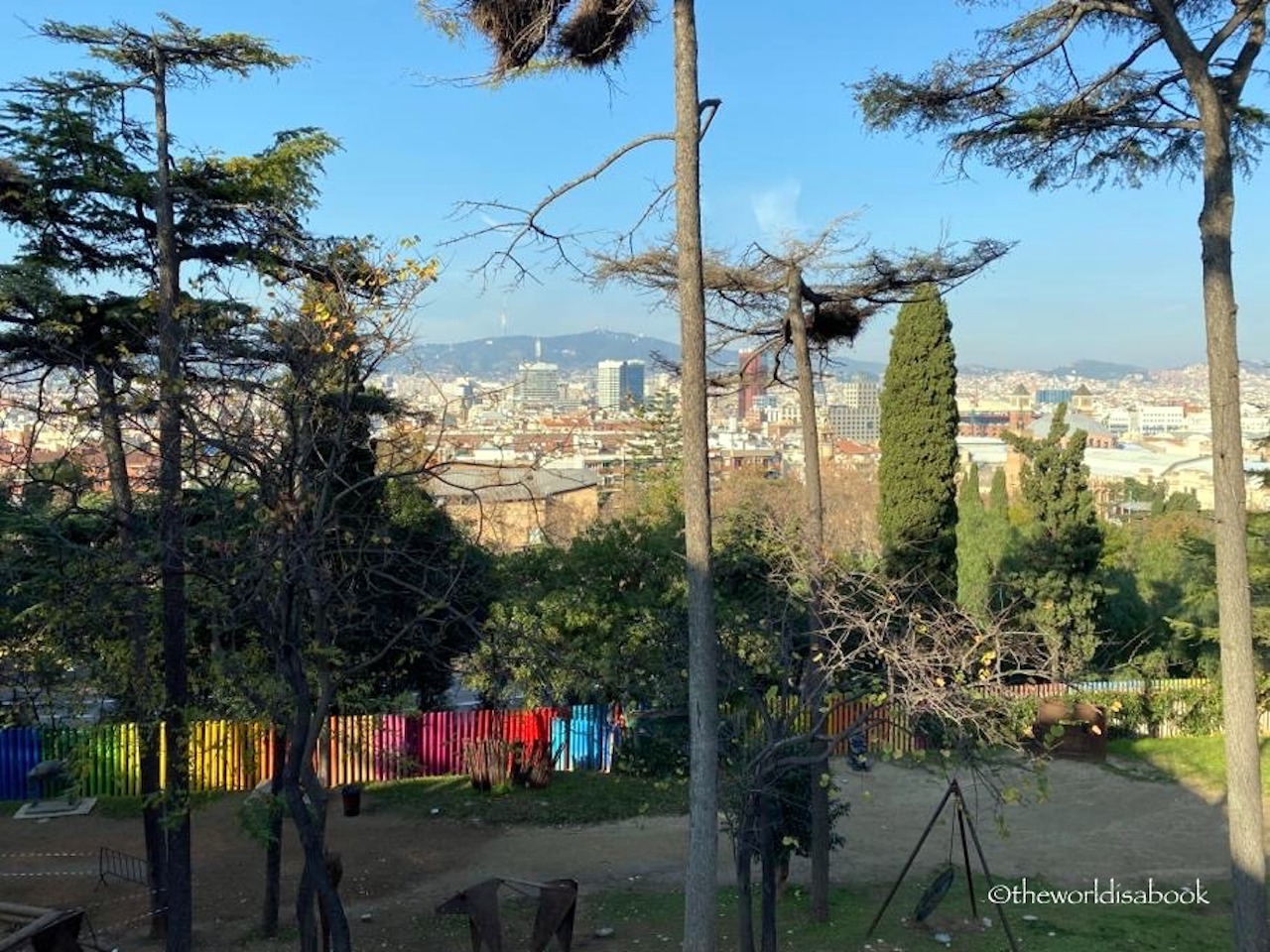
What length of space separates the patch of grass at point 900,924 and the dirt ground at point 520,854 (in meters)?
0.57

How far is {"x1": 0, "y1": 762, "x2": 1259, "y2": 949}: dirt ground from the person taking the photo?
1134cm

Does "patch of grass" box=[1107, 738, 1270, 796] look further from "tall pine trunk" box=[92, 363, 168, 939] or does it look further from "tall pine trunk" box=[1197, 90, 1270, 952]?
Answer: "tall pine trunk" box=[92, 363, 168, 939]

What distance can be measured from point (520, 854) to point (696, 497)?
8915 millimetres

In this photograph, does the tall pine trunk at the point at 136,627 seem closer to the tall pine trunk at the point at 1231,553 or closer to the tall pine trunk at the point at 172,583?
the tall pine trunk at the point at 172,583

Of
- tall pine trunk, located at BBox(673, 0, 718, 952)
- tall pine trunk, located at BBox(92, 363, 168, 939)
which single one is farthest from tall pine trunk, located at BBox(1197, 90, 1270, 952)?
tall pine trunk, located at BBox(92, 363, 168, 939)

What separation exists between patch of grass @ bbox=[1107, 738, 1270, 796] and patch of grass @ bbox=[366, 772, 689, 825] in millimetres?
8576

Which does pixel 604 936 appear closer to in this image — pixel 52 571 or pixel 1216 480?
pixel 52 571

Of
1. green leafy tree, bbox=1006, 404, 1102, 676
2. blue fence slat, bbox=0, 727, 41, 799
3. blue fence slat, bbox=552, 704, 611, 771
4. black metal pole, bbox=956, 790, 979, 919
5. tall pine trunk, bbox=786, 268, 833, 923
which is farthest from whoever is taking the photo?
green leafy tree, bbox=1006, 404, 1102, 676

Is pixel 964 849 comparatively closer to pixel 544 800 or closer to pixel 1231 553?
pixel 1231 553

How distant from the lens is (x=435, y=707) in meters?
20.1

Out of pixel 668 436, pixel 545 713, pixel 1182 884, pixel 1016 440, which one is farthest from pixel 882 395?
pixel 668 436

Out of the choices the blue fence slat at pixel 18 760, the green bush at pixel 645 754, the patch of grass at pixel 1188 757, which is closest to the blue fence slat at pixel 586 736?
the green bush at pixel 645 754

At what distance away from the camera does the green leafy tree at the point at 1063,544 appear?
20641 millimetres

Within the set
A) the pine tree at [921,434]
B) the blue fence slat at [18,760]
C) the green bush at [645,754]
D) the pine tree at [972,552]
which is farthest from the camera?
the pine tree at [972,552]
